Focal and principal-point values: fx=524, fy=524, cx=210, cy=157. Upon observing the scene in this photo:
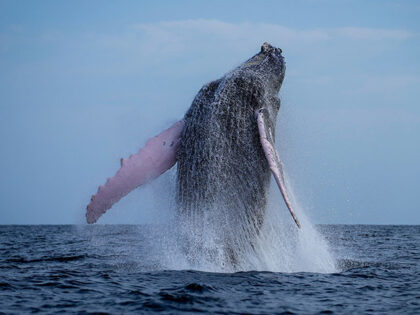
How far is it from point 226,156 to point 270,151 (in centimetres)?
80

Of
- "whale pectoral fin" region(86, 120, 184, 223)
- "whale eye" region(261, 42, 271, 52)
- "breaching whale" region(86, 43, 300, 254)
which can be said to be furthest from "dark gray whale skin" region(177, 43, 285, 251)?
"whale eye" region(261, 42, 271, 52)

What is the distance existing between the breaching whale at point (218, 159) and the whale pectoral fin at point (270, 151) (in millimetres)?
19

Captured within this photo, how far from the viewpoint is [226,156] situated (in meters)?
8.62

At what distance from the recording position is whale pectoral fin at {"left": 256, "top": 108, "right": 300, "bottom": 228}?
7.82 m

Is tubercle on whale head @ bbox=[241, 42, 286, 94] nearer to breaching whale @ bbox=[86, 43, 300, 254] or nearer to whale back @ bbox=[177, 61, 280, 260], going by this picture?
breaching whale @ bbox=[86, 43, 300, 254]

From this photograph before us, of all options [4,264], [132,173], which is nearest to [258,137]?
[132,173]

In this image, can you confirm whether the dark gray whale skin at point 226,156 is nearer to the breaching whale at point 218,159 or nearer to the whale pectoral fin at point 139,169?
the breaching whale at point 218,159

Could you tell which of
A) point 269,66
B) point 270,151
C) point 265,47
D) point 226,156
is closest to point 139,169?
point 226,156

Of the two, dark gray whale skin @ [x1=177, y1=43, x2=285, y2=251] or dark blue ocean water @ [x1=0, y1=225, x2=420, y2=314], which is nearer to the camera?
dark blue ocean water @ [x1=0, y1=225, x2=420, y2=314]

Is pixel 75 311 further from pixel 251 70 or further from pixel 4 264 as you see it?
pixel 4 264

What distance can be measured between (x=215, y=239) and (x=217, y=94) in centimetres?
241

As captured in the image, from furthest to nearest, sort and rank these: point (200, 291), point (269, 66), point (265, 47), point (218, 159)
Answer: point (265, 47)
point (269, 66)
point (218, 159)
point (200, 291)

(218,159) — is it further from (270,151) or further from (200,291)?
(200,291)

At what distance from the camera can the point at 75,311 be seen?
613cm
